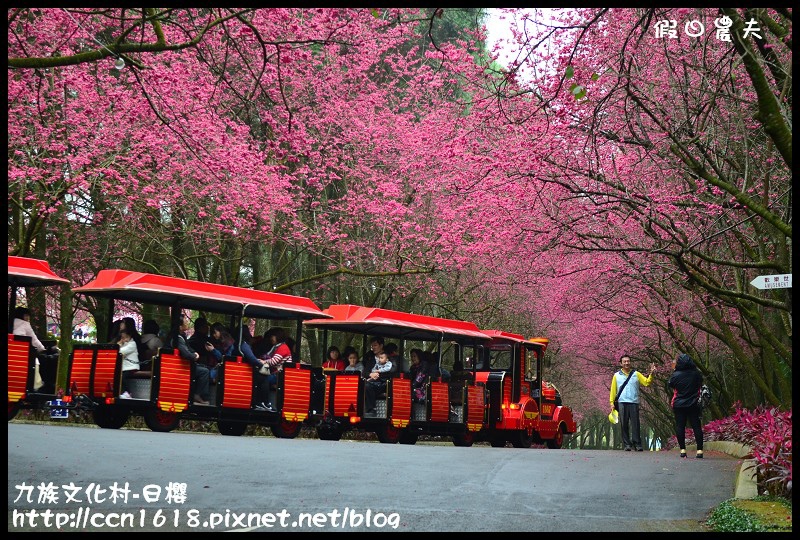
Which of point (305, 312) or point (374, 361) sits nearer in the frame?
point (305, 312)

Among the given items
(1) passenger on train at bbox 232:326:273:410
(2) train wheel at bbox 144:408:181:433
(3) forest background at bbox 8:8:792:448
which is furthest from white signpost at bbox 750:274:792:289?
(2) train wheel at bbox 144:408:181:433

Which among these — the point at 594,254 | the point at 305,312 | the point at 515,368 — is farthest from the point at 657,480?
the point at 594,254

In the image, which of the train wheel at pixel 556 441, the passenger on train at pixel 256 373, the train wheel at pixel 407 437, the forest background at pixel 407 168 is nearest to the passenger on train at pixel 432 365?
the train wheel at pixel 407 437

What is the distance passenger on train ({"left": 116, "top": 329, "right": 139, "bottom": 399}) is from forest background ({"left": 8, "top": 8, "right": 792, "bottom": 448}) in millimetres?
3463

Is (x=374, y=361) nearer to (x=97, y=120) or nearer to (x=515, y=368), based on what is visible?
(x=515, y=368)

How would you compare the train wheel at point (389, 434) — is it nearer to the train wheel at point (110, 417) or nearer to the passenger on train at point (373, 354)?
the passenger on train at point (373, 354)

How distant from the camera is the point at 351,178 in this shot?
27.7m

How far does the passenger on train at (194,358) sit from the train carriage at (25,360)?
6.40 ft

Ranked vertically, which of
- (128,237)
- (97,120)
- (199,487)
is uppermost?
(97,120)

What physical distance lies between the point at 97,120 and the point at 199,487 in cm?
1238

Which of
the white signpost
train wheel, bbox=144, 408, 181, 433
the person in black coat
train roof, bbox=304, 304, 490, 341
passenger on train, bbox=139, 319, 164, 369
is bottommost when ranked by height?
train wheel, bbox=144, 408, 181, 433

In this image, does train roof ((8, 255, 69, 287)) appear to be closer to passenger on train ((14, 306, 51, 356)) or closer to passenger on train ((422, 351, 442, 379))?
passenger on train ((14, 306, 51, 356))

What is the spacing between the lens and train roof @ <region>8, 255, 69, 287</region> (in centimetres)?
1576

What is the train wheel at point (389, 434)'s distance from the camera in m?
20.9
